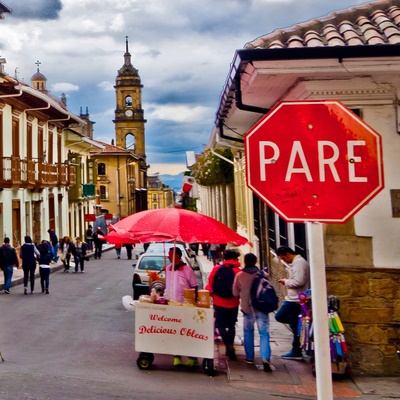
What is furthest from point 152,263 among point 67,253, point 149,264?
point 67,253

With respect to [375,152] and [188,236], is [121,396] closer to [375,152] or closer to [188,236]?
[188,236]

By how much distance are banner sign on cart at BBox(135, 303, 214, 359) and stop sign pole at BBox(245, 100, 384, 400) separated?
16.1 feet

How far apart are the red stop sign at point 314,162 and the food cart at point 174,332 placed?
16.4ft

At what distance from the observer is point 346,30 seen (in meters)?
6.82

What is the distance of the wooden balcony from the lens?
72.9 feet

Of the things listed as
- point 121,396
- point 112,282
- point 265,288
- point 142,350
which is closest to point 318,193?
point 121,396

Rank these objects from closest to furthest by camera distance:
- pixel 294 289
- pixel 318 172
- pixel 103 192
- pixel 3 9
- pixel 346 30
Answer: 1. pixel 318 172
2. pixel 346 30
3. pixel 294 289
4. pixel 3 9
5. pixel 103 192

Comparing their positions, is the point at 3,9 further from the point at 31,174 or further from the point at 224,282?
the point at 224,282

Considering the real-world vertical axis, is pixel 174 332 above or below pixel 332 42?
below

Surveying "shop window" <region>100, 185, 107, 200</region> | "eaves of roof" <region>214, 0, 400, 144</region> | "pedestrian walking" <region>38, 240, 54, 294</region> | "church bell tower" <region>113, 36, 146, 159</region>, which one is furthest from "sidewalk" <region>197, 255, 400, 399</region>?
"church bell tower" <region>113, 36, 146, 159</region>

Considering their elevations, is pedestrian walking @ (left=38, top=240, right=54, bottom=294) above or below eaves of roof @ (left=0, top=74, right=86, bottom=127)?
below

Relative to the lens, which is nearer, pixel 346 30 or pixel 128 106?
pixel 346 30

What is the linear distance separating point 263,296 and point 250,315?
37 centimetres

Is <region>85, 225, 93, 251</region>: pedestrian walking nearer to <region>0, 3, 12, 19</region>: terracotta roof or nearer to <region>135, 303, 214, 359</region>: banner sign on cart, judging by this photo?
<region>0, 3, 12, 19</region>: terracotta roof
